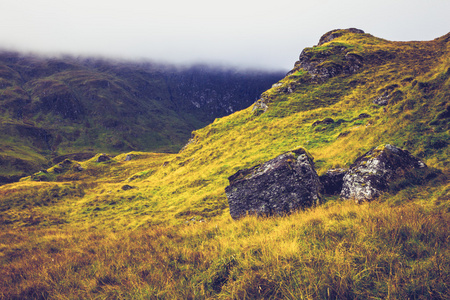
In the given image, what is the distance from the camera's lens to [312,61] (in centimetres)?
4894

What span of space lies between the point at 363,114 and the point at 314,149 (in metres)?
11.1

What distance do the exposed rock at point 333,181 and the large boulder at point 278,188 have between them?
670 mm

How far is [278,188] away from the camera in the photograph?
10.8 m

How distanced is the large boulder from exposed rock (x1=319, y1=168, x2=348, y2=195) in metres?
0.67

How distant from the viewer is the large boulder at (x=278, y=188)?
10.0 metres

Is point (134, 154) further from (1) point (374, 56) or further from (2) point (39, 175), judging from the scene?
(1) point (374, 56)

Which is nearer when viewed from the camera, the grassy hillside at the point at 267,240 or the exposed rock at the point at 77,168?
the grassy hillside at the point at 267,240

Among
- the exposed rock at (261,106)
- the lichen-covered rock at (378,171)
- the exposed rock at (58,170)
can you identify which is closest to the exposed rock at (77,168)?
the exposed rock at (58,170)

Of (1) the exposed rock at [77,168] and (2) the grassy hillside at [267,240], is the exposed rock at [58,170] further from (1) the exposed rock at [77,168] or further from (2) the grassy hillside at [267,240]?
(2) the grassy hillside at [267,240]

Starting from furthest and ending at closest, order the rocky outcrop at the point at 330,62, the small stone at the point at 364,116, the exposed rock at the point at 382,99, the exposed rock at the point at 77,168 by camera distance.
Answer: the exposed rock at the point at 77,168 < the rocky outcrop at the point at 330,62 < the exposed rock at the point at 382,99 < the small stone at the point at 364,116

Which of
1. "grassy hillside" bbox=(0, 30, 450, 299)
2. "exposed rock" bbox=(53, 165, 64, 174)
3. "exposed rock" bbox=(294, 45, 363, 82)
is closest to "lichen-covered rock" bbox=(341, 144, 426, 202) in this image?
"grassy hillside" bbox=(0, 30, 450, 299)

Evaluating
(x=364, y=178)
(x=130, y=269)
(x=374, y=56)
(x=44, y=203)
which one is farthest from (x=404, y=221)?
(x=374, y=56)

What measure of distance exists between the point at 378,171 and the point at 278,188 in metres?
4.53

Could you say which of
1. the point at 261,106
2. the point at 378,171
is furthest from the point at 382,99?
the point at 378,171
